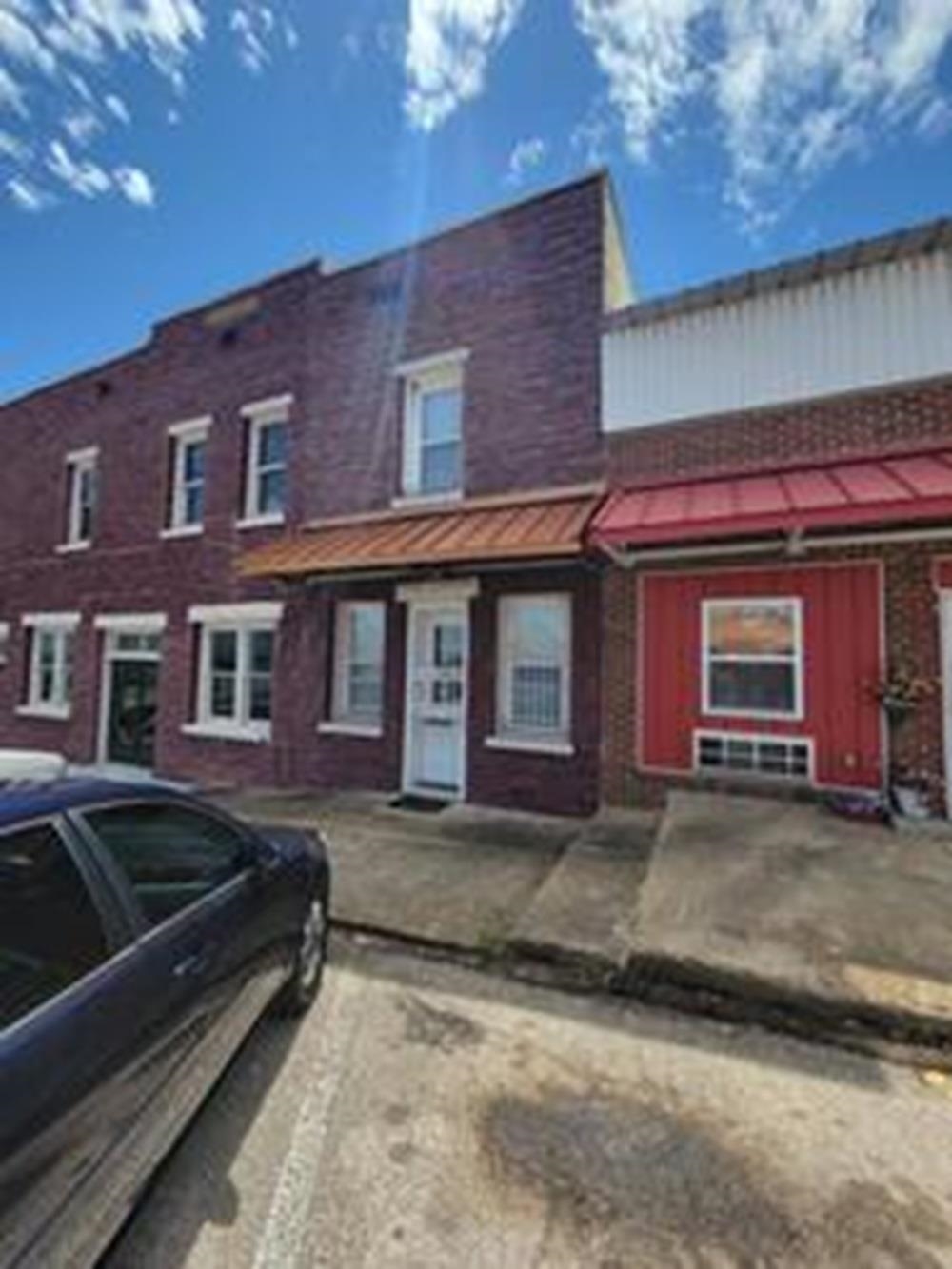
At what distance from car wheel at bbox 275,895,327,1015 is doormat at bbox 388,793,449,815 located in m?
4.84

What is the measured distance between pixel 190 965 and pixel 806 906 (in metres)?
4.38

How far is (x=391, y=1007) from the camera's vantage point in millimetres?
4559

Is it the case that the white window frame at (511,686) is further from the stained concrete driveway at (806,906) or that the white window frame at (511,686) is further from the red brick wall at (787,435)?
the stained concrete driveway at (806,906)

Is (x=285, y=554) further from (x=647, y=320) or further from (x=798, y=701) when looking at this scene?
(x=798, y=701)

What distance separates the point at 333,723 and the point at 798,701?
6461 mm

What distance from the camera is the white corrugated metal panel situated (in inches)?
306

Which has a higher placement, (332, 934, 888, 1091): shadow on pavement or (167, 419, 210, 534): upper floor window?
(167, 419, 210, 534): upper floor window

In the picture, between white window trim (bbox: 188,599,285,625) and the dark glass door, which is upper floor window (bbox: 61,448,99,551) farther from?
white window trim (bbox: 188,599,285,625)

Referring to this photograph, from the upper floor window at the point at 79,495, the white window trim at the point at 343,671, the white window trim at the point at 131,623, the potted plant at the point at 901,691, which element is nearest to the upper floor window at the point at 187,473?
the white window trim at the point at 131,623

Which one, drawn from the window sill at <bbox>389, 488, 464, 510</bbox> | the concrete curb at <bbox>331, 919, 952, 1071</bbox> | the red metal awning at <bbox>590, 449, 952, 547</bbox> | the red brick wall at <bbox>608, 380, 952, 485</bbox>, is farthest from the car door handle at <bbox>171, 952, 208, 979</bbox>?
the window sill at <bbox>389, 488, 464, 510</bbox>

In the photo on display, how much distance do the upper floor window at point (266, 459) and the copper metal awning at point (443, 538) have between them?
1426mm

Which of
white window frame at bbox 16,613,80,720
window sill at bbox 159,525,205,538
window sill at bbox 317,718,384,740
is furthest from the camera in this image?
white window frame at bbox 16,613,80,720

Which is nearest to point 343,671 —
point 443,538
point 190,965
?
point 443,538

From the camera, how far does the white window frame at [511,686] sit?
9.42 m
